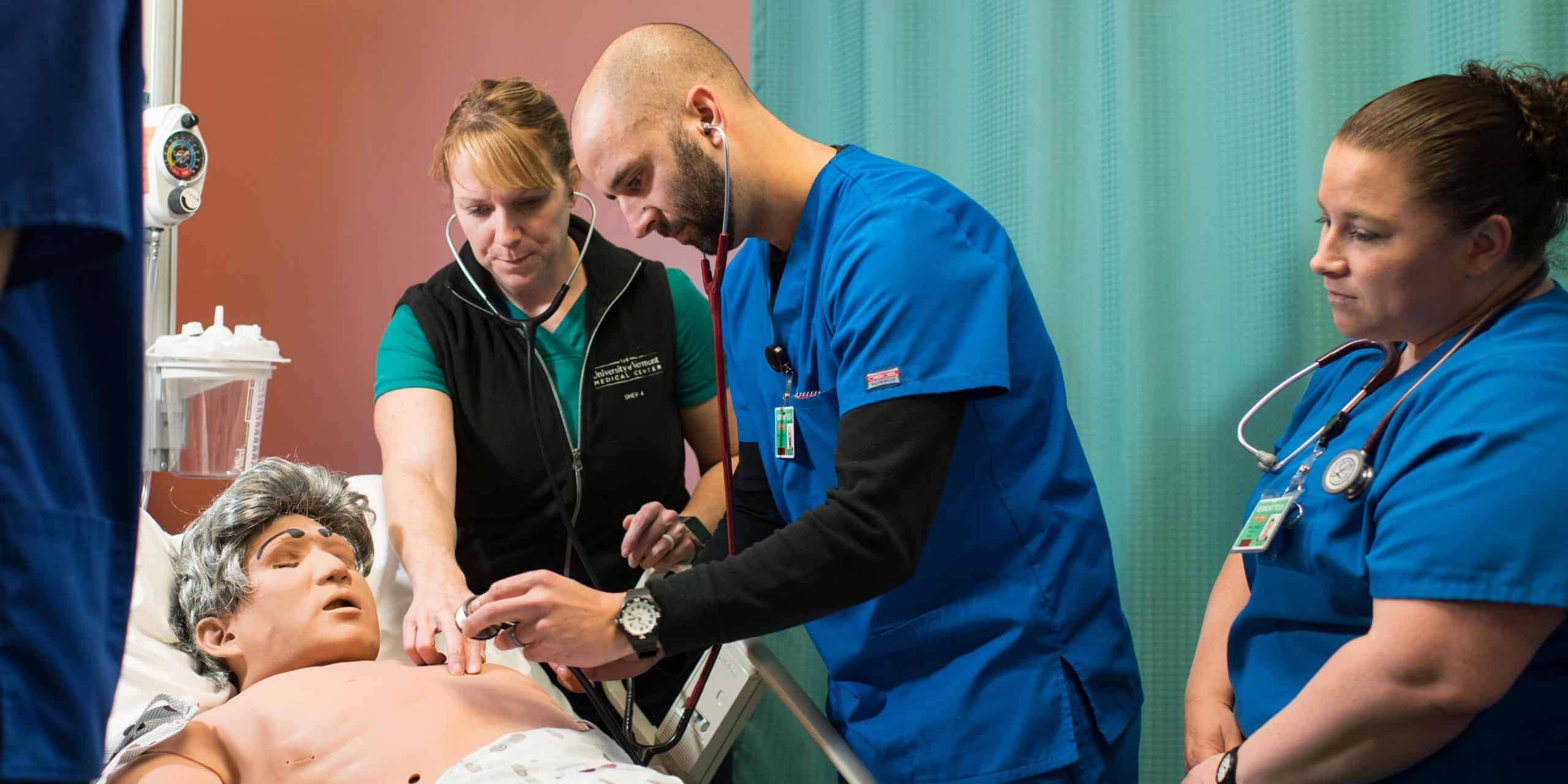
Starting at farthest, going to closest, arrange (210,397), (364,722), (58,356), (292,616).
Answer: (210,397) → (292,616) → (364,722) → (58,356)

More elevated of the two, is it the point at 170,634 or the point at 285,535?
the point at 285,535

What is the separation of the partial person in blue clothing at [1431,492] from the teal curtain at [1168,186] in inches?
19.2

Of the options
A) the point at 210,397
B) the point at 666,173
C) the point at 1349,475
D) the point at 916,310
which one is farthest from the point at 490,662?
the point at 1349,475

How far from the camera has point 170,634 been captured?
73.0 inches

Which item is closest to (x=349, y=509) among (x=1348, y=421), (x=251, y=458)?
(x=251, y=458)

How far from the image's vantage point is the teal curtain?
67.2 inches

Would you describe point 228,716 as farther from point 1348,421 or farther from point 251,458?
point 1348,421

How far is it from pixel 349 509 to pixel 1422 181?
158 cm

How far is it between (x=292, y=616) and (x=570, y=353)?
597mm

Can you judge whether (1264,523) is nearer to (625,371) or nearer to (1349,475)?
(1349,475)

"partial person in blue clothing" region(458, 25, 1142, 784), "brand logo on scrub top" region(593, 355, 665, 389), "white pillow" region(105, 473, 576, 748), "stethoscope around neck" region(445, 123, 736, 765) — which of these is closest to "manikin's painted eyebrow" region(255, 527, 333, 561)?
"white pillow" region(105, 473, 576, 748)

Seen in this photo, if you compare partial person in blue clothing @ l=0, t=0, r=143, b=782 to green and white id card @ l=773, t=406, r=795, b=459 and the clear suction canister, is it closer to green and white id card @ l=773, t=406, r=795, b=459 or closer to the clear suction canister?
green and white id card @ l=773, t=406, r=795, b=459

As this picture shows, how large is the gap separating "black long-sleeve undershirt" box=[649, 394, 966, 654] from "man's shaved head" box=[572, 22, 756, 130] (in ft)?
1.50

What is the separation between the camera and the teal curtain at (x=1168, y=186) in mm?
1706
